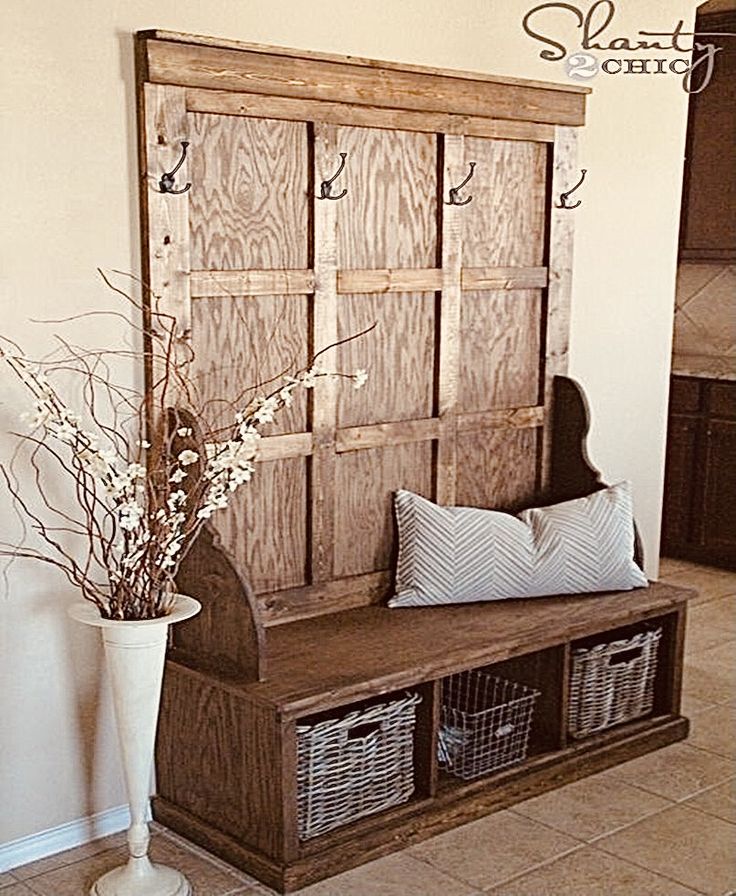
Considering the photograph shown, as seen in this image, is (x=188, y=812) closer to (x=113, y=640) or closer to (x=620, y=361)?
(x=113, y=640)

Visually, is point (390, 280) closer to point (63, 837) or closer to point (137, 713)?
point (137, 713)

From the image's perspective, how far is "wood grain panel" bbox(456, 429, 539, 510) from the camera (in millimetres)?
3930

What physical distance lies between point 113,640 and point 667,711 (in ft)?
6.11

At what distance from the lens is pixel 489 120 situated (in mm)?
3775

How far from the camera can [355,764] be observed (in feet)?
10.4

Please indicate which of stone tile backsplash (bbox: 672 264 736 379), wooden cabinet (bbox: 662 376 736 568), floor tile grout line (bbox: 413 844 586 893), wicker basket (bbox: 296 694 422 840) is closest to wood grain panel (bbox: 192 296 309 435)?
wicker basket (bbox: 296 694 422 840)

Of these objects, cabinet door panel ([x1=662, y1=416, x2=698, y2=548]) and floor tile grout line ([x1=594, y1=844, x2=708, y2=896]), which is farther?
cabinet door panel ([x1=662, y1=416, x2=698, y2=548])

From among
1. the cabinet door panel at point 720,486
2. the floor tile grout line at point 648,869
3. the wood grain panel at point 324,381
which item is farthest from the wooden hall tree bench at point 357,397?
the cabinet door panel at point 720,486

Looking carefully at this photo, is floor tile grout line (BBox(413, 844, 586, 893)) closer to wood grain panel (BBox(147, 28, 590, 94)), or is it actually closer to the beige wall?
the beige wall

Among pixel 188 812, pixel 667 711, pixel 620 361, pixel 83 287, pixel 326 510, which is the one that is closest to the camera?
pixel 83 287

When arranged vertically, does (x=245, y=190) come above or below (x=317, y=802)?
above

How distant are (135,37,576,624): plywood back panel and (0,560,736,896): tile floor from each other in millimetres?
710

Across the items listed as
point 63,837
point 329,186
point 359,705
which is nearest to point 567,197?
point 329,186

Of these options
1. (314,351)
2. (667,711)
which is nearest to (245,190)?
(314,351)
